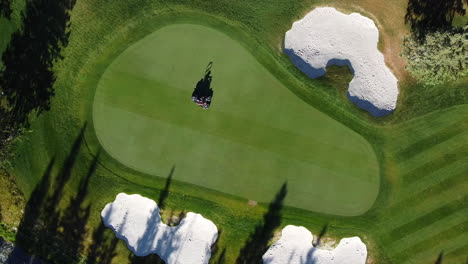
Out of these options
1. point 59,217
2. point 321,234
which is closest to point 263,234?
point 321,234

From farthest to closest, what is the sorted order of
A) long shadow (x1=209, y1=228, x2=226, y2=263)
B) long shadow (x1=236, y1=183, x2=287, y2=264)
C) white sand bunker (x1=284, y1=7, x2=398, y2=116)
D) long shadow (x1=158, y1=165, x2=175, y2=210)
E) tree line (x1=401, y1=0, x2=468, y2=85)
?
long shadow (x1=209, y1=228, x2=226, y2=263) → long shadow (x1=236, y1=183, x2=287, y2=264) → long shadow (x1=158, y1=165, x2=175, y2=210) → white sand bunker (x1=284, y1=7, x2=398, y2=116) → tree line (x1=401, y1=0, x2=468, y2=85)

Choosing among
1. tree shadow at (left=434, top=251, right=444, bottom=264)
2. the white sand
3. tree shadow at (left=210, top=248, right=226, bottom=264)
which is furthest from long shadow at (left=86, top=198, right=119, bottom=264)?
tree shadow at (left=434, top=251, right=444, bottom=264)

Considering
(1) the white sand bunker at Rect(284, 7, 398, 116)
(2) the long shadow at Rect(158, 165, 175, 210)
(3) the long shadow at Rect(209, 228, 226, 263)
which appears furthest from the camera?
(3) the long shadow at Rect(209, 228, 226, 263)

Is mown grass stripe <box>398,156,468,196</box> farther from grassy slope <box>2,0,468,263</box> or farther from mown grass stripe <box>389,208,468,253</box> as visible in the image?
mown grass stripe <box>389,208,468,253</box>

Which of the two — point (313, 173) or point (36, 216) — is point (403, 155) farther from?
point (36, 216)

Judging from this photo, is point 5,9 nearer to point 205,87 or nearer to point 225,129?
point 205,87

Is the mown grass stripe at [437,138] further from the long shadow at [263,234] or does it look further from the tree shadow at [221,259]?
the tree shadow at [221,259]
